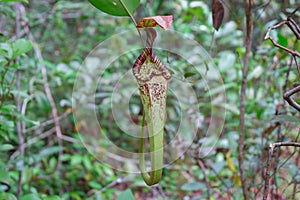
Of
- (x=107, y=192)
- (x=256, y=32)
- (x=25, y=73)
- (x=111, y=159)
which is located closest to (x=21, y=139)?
(x=25, y=73)

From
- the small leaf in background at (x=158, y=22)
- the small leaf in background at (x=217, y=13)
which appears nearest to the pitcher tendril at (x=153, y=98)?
the small leaf in background at (x=158, y=22)

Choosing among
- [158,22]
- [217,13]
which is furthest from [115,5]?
[217,13]

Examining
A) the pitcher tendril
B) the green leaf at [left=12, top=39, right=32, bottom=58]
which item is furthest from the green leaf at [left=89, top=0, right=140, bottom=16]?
the green leaf at [left=12, top=39, right=32, bottom=58]

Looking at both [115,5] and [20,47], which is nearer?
[115,5]

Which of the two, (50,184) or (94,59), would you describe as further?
(94,59)

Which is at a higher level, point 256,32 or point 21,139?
point 256,32

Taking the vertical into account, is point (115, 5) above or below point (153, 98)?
above

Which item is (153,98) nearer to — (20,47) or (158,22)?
(158,22)

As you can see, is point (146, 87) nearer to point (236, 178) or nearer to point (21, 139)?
point (236, 178)

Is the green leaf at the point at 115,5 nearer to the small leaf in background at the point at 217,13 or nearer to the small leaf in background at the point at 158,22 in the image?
the small leaf in background at the point at 158,22
